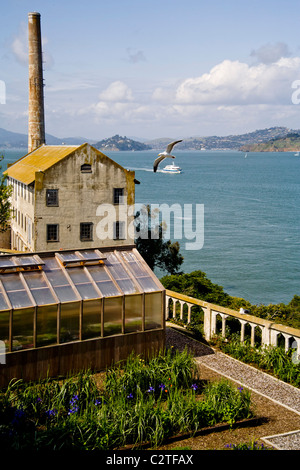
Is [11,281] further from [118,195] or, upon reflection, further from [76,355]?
[118,195]

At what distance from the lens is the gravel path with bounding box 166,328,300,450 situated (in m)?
12.2

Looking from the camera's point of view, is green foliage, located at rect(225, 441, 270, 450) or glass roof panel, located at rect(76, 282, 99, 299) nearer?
green foliage, located at rect(225, 441, 270, 450)

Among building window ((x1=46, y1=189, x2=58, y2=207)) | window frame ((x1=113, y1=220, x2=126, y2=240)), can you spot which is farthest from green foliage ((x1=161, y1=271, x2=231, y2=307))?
building window ((x1=46, y1=189, x2=58, y2=207))

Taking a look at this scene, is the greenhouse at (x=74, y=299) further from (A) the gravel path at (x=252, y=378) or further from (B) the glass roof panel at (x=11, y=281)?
(A) the gravel path at (x=252, y=378)

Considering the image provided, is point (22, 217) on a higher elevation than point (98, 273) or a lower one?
lower

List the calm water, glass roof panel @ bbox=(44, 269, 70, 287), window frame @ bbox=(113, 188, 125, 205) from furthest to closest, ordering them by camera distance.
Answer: the calm water < window frame @ bbox=(113, 188, 125, 205) < glass roof panel @ bbox=(44, 269, 70, 287)

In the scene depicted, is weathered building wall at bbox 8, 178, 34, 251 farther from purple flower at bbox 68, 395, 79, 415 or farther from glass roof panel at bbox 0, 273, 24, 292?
purple flower at bbox 68, 395, 79, 415

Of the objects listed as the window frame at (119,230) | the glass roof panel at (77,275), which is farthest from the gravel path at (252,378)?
the window frame at (119,230)

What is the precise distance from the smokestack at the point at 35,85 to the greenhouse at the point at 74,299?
1933 inches

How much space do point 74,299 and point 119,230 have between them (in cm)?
3206

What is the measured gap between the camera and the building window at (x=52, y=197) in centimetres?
4469

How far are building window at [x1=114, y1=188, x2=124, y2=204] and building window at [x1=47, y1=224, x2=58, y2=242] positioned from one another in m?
5.61

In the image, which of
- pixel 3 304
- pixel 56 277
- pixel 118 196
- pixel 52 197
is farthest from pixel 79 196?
pixel 3 304

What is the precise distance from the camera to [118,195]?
47312 millimetres
